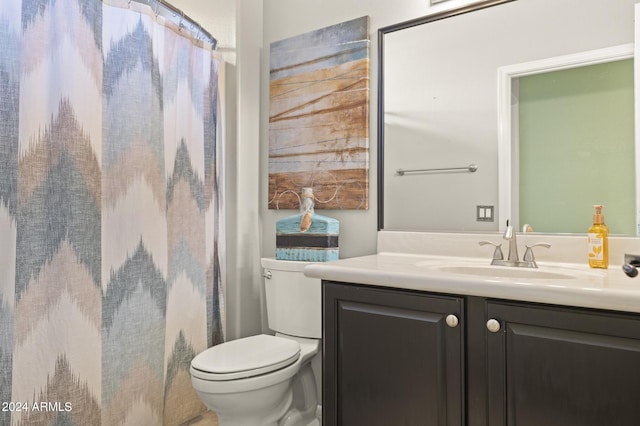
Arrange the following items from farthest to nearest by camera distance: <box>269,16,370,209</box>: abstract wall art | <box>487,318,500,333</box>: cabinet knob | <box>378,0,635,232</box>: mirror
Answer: <box>269,16,370,209</box>: abstract wall art → <box>378,0,635,232</box>: mirror → <box>487,318,500,333</box>: cabinet knob

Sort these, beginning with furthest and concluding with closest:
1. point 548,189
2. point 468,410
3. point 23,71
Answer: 1. point 548,189
2. point 23,71
3. point 468,410

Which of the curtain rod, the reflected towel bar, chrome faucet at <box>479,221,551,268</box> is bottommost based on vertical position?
chrome faucet at <box>479,221,551,268</box>

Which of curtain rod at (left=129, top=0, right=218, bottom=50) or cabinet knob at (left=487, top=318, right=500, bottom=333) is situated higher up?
curtain rod at (left=129, top=0, right=218, bottom=50)

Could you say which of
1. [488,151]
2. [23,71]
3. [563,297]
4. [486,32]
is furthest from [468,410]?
[23,71]

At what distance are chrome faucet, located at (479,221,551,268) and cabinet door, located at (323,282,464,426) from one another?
41cm

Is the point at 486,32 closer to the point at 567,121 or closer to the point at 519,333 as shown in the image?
the point at 567,121

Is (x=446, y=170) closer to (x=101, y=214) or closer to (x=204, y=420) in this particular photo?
(x=101, y=214)

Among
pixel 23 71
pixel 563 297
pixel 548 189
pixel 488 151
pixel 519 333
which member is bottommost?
pixel 519 333

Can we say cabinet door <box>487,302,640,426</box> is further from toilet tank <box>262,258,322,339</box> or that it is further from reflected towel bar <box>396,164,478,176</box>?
toilet tank <box>262,258,322,339</box>

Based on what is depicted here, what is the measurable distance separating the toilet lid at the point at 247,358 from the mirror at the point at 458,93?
680mm

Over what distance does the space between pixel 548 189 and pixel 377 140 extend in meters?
0.72

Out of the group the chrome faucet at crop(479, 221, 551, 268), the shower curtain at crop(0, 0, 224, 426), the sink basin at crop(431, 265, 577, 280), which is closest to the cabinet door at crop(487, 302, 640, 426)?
the sink basin at crop(431, 265, 577, 280)

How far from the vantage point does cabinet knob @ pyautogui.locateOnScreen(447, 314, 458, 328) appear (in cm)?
112

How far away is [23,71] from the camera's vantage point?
1271mm
